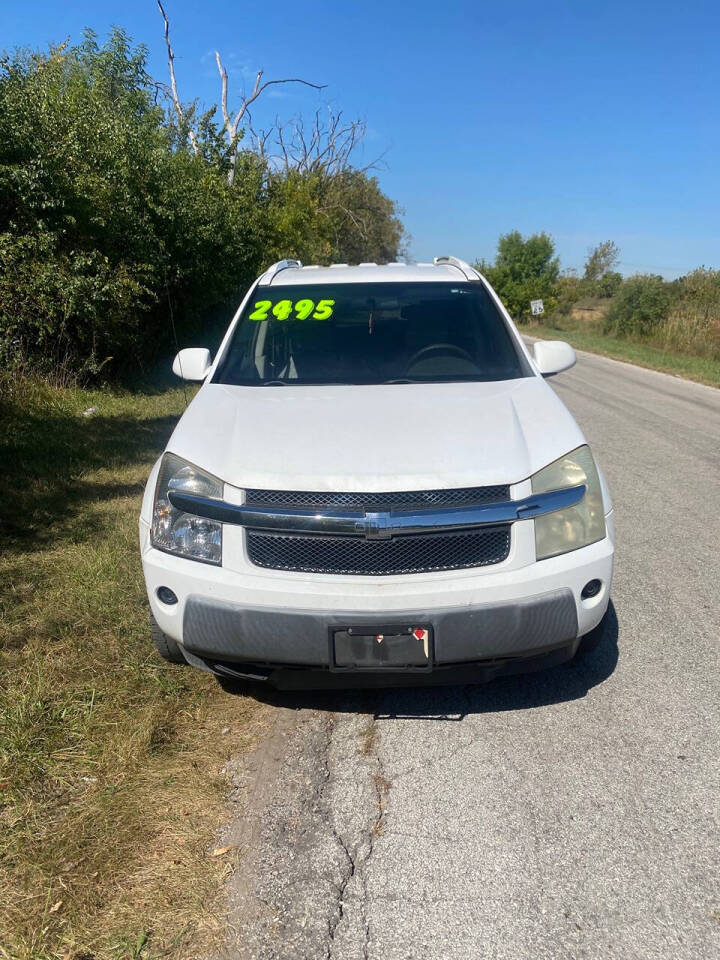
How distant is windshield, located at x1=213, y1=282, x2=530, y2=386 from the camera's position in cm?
388

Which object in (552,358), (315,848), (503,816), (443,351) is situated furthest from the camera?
(552,358)

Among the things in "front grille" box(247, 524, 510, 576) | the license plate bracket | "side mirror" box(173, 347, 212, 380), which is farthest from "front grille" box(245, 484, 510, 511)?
"side mirror" box(173, 347, 212, 380)

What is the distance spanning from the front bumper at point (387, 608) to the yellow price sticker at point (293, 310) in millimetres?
1895

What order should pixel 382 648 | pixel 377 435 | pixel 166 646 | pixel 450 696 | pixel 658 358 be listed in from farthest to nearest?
pixel 658 358
pixel 450 696
pixel 166 646
pixel 377 435
pixel 382 648

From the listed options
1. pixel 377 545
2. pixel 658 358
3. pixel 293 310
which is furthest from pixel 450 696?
pixel 658 358

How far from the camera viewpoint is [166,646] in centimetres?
319

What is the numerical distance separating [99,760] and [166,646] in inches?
20.8

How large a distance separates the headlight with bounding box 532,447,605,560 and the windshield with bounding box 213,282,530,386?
3.15 feet

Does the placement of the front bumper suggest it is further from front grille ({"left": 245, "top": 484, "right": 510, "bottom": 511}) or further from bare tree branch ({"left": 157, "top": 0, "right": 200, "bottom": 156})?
bare tree branch ({"left": 157, "top": 0, "right": 200, "bottom": 156})

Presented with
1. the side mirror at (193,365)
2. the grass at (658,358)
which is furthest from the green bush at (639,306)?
the side mirror at (193,365)

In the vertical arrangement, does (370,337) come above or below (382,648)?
above

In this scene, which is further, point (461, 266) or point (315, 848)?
point (461, 266)

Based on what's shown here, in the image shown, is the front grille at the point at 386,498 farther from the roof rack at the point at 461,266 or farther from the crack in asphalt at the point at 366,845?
the roof rack at the point at 461,266

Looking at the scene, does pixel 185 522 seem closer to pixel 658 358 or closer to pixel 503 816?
pixel 503 816
